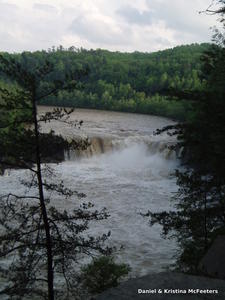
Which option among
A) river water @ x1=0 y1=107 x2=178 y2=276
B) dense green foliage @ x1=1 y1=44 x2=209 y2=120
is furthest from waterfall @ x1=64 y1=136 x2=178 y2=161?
dense green foliage @ x1=1 y1=44 x2=209 y2=120

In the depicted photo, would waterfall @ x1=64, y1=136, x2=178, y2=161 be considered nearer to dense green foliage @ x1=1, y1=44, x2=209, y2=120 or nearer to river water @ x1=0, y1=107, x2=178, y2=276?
river water @ x1=0, y1=107, x2=178, y2=276

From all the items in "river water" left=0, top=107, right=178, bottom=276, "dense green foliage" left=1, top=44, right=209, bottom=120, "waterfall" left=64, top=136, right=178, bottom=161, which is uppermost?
"dense green foliage" left=1, top=44, right=209, bottom=120

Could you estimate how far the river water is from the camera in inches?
747

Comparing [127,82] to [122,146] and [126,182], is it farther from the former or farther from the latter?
[126,182]

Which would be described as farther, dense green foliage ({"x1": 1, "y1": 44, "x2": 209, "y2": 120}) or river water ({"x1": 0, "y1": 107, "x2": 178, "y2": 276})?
dense green foliage ({"x1": 1, "y1": 44, "x2": 209, "y2": 120})

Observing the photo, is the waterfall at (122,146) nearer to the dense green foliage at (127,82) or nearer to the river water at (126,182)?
the river water at (126,182)

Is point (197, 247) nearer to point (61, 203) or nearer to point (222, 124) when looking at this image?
point (222, 124)

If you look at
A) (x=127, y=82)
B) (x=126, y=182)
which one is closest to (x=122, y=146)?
(x=126, y=182)

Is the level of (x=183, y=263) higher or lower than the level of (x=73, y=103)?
lower

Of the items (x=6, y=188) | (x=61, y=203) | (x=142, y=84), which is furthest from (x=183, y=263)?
(x=142, y=84)

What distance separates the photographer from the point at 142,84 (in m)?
106

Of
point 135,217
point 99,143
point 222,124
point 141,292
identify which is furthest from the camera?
point 99,143

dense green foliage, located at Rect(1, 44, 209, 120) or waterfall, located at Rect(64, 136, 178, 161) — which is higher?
dense green foliage, located at Rect(1, 44, 209, 120)

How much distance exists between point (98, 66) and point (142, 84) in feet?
71.9
